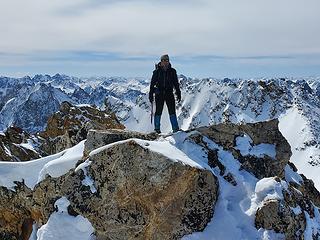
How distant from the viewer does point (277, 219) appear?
1748 centimetres

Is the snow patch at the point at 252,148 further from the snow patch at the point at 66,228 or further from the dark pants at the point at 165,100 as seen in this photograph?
the snow patch at the point at 66,228

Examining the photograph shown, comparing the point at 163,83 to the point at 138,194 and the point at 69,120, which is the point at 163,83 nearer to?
the point at 138,194

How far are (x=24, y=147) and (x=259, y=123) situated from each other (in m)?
31.8

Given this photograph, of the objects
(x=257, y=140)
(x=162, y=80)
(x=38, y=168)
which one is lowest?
(x=38, y=168)

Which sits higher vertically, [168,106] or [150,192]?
[168,106]

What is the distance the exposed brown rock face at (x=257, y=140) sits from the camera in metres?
21.2

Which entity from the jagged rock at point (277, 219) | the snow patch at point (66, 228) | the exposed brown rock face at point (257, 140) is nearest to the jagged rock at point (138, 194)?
the snow patch at point (66, 228)

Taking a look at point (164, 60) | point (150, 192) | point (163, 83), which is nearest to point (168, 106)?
point (163, 83)

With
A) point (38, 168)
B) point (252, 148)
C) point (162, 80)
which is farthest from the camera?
point (38, 168)

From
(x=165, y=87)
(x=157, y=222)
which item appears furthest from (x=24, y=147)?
(x=157, y=222)

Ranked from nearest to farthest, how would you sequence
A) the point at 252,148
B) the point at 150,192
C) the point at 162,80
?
the point at 150,192 → the point at 162,80 → the point at 252,148

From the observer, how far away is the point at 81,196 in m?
19.1

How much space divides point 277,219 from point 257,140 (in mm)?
5766

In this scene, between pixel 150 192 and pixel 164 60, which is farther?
pixel 164 60
